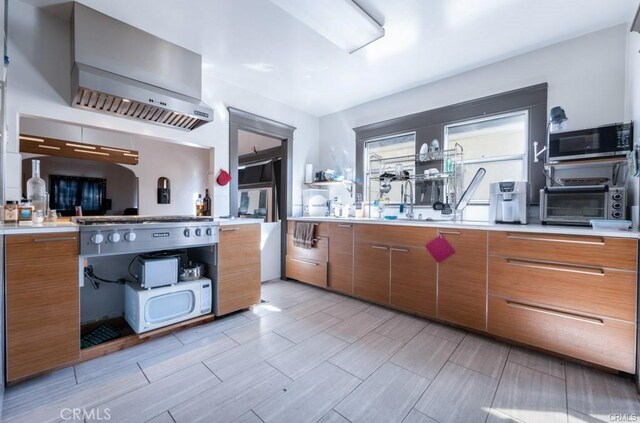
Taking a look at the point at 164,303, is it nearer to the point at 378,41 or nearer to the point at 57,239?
the point at 57,239

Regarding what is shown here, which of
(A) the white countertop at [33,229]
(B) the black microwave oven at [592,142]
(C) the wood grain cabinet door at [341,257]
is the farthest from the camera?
(C) the wood grain cabinet door at [341,257]

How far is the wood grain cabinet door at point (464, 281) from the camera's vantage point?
6.47 feet

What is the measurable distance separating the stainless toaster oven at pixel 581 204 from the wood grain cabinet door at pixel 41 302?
10.8ft

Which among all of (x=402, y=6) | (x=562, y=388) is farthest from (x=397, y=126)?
(x=562, y=388)

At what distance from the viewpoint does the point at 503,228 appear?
187 cm

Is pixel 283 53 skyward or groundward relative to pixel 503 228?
skyward

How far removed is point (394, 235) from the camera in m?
2.46

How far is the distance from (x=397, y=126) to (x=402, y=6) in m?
1.50

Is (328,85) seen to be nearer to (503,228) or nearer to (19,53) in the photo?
(503,228)

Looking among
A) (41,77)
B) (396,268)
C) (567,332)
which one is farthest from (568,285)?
A: (41,77)

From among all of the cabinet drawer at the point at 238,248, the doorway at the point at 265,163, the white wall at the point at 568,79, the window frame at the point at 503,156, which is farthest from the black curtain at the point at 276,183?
the window frame at the point at 503,156

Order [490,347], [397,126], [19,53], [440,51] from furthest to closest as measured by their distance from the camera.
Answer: [397,126] < [440,51] < [490,347] < [19,53]

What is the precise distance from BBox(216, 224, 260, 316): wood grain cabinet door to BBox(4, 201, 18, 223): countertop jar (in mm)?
1231

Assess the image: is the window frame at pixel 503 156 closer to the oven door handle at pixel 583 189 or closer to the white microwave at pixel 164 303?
the oven door handle at pixel 583 189
